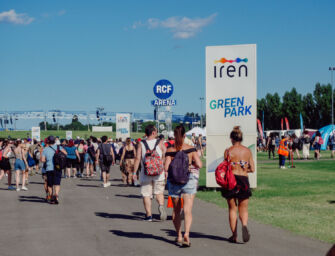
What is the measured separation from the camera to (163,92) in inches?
769

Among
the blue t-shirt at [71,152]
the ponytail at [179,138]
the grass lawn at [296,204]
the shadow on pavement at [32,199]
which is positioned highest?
the ponytail at [179,138]

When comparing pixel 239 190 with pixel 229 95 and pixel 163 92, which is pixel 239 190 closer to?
pixel 229 95

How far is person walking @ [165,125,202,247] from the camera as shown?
24.4 ft

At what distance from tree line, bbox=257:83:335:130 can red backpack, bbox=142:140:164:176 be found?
7123 cm

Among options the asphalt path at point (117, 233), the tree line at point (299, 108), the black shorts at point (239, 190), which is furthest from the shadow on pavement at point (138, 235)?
the tree line at point (299, 108)

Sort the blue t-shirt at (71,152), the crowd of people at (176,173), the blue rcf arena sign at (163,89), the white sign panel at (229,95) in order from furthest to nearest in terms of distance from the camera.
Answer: the blue t-shirt at (71,152), the blue rcf arena sign at (163,89), the white sign panel at (229,95), the crowd of people at (176,173)

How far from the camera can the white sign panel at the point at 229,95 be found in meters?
14.3

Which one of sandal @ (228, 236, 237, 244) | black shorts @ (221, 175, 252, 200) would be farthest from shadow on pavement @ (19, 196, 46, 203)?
black shorts @ (221, 175, 252, 200)

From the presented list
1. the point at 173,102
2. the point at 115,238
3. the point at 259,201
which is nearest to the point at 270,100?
the point at 173,102

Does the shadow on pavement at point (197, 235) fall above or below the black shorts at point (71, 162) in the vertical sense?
below

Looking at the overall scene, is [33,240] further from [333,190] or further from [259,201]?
[333,190]

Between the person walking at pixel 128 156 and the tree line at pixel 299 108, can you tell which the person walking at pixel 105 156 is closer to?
the person walking at pixel 128 156

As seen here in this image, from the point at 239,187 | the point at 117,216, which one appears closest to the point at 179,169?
the point at 239,187

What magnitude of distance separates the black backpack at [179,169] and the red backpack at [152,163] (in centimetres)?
198
